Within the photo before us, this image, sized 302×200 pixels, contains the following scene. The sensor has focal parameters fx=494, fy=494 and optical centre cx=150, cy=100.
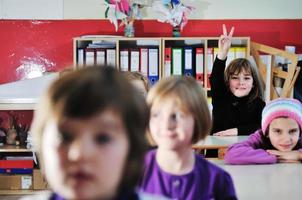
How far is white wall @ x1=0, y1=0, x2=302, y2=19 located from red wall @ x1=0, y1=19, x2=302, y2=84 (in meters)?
0.05

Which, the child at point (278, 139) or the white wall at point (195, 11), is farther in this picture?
the white wall at point (195, 11)

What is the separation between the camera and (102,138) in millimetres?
676

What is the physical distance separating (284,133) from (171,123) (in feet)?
4.13

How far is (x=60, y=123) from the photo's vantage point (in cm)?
68

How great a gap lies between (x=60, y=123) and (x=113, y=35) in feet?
13.1

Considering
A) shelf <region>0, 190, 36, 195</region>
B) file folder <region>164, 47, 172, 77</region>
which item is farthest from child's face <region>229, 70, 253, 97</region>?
shelf <region>0, 190, 36, 195</region>

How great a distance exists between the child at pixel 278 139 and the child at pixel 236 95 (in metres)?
1.05

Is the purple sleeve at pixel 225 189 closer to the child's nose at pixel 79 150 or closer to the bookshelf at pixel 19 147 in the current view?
the child's nose at pixel 79 150

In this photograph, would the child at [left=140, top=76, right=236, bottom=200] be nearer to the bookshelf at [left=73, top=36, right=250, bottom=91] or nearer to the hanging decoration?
the bookshelf at [left=73, top=36, right=250, bottom=91]

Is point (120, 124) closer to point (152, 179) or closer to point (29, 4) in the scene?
point (152, 179)

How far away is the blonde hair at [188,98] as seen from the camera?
3.93 feet

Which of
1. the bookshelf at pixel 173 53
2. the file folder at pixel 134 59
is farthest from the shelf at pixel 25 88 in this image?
the file folder at pixel 134 59

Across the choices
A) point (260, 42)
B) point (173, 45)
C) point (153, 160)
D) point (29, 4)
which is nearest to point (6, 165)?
point (29, 4)

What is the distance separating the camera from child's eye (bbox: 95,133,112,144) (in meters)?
0.67
